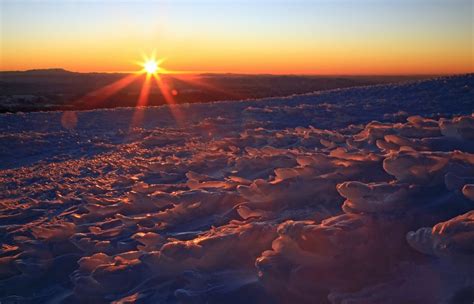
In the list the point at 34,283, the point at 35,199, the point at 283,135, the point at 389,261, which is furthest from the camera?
the point at 283,135

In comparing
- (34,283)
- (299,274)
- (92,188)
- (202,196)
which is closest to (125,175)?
(92,188)

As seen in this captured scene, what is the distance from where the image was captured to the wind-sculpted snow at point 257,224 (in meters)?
2.24

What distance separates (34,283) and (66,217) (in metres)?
1.32

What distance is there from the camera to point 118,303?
8.60ft

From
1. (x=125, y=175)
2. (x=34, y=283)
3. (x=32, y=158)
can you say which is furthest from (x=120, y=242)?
(x=32, y=158)

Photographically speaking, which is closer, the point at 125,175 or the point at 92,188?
the point at 92,188

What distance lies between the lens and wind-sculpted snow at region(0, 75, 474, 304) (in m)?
2.24

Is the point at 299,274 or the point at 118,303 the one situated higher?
the point at 299,274

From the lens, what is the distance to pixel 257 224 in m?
2.99

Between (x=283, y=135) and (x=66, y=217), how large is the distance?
3.41 metres

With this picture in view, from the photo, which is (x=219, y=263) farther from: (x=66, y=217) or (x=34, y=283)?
(x=66, y=217)

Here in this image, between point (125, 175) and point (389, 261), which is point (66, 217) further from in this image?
point (389, 261)

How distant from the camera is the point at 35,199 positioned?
538cm

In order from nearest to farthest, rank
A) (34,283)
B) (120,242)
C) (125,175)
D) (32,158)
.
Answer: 1. (34,283)
2. (120,242)
3. (125,175)
4. (32,158)
